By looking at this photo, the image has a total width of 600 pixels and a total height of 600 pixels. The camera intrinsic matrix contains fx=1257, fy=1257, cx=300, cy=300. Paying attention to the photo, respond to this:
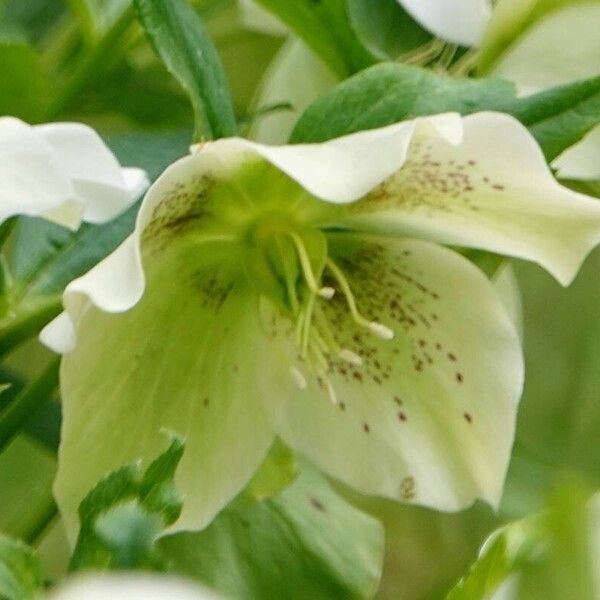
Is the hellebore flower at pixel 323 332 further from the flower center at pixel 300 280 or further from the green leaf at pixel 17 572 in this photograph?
the green leaf at pixel 17 572

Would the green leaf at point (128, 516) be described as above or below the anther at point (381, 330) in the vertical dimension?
above

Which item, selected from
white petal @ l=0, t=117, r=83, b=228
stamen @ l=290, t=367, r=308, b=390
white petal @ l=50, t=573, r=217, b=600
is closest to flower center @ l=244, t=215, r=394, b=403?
stamen @ l=290, t=367, r=308, b=390

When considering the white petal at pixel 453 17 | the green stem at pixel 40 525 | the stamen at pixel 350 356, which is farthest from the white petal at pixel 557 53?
the green stem at pixel 40 525

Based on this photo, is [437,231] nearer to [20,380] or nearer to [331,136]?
[331,136]

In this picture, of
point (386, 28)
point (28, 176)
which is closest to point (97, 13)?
point (386, 28)

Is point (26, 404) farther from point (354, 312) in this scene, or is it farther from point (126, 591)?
point (126, 591)

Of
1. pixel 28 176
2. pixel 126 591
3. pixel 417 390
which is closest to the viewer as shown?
pixel 126 591
